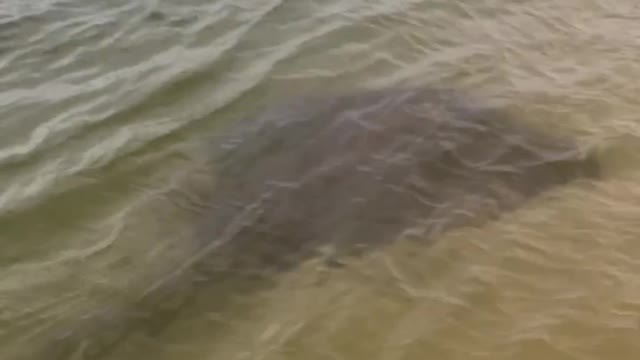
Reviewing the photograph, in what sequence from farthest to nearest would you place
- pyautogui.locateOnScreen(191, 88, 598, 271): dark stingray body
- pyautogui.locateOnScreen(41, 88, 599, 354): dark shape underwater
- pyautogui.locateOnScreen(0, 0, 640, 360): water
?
pyautogui.locateOnScreen(191, 88, 598, 271): dark stingray body → pyautogui.locateOnScreen(41, 88, 599, 354): dark shape underwater → pyautogui.locateOnScreen(0, 0, 640, 360): water

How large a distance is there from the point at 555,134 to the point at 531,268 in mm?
1545

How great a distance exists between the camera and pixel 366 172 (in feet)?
21.7

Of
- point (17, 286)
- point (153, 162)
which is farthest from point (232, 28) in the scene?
point (17, 286)

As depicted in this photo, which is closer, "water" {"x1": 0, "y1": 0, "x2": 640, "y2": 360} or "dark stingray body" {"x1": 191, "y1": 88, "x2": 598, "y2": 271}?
Result: "water" {"x1": 0, "y1": 0, "x2": 640, "y2": 360}

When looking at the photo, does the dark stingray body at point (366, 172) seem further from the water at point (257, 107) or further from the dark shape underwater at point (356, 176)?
the water at point (257, 107)

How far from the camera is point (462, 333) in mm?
5230

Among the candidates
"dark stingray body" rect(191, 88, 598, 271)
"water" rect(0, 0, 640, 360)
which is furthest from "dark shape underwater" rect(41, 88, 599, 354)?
"water" rect(0, 0, 640, 360)

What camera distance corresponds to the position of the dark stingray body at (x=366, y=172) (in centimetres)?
604

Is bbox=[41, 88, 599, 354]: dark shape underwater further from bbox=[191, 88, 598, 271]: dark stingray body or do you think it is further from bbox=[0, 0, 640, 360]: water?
bbox=[0, 0, 640, 360]: water

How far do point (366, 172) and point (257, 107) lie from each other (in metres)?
1.16

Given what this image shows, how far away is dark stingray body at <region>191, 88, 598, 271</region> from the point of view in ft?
19.8

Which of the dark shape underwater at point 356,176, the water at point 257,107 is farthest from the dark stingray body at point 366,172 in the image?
the water at point 257,107

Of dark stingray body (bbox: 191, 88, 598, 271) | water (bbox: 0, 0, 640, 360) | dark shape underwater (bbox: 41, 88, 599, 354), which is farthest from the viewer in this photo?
dark stingray body (bbox: 191, 88, 598, 271)

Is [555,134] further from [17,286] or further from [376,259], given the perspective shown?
[17,286]
